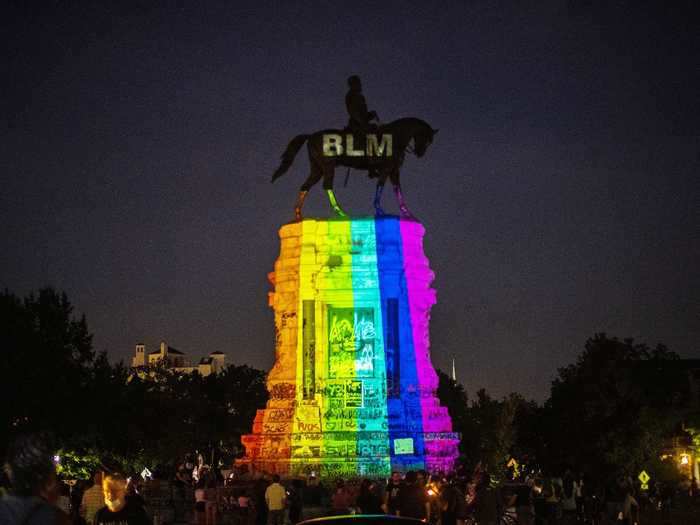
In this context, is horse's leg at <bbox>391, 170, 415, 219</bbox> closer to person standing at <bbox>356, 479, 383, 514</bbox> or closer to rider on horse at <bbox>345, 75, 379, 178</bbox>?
rider on horse at <bbox>345, 75, 379, 178</bbox>

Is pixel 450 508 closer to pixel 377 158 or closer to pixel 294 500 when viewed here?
pixel 294 500

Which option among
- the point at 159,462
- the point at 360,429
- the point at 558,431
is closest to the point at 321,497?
the point at 360,429

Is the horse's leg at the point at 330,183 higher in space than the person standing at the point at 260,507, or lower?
higher

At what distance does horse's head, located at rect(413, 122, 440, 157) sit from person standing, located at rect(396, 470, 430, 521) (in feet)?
134

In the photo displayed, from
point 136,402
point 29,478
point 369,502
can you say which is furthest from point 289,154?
point 29,478

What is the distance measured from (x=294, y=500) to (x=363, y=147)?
2939 cm

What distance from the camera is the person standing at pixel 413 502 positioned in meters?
25.4

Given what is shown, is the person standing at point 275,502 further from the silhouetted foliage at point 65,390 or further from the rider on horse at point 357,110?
the rider on horse at point 357,110

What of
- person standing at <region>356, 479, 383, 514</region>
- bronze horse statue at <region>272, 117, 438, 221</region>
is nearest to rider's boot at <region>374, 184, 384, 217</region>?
bronze horse statue at <region>272, 117, 438, 221</region>

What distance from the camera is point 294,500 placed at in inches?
1517

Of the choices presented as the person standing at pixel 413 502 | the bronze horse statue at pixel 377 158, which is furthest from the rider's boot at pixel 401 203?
the person standing at pixel 413 502

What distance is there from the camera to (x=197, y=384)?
130 meters

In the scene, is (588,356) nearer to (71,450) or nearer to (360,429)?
(360,429)

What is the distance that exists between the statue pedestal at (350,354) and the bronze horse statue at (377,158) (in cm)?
210
